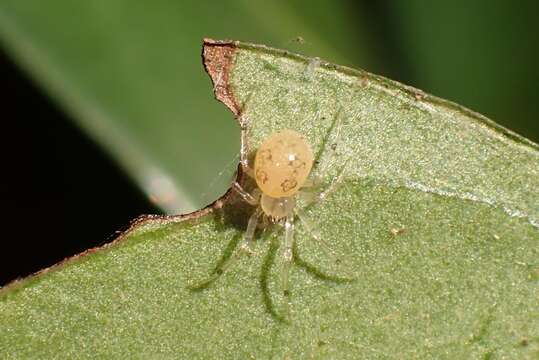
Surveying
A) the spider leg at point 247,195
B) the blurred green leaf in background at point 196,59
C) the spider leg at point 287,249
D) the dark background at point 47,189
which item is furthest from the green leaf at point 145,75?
the spider leg at point 287,249

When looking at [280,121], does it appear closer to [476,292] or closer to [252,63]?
[252,63]

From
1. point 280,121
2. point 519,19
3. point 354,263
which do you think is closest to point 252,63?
point 280,121

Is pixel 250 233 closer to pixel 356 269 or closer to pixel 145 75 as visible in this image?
pixel 356 269

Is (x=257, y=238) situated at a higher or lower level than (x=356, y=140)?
lower

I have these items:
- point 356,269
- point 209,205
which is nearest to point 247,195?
point 209,205

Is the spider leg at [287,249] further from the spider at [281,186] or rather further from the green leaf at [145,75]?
the green leaf at [145,75]

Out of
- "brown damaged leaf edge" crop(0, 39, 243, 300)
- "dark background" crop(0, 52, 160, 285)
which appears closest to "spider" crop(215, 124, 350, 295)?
"brown damaged leaf edge" crop(0, 39, 243, 300)
